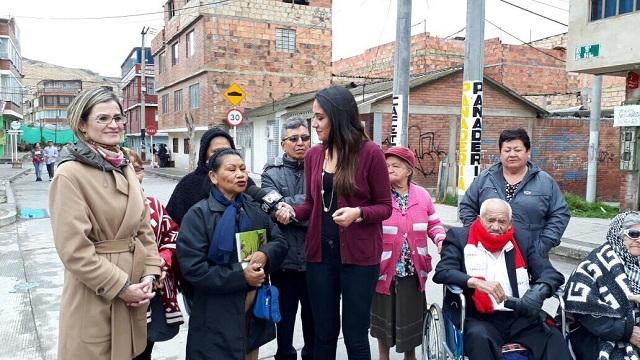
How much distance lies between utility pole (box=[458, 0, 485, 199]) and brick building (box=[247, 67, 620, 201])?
7.37 metres

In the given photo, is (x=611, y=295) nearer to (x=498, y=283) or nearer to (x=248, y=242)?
(x=498, y=283)

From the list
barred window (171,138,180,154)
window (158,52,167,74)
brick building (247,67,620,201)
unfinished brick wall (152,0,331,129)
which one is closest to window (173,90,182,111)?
unfinished brick wall (152,0,331,129)

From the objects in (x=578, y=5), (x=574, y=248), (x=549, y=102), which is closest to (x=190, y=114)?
(x=549, y=102)

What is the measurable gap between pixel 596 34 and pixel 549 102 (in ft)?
43.3

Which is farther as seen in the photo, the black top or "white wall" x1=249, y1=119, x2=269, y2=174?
"white wall" x1=249, y1=119, x2=269, y2=174

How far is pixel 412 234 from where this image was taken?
3.67 metres

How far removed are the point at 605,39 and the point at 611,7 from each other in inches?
25.4

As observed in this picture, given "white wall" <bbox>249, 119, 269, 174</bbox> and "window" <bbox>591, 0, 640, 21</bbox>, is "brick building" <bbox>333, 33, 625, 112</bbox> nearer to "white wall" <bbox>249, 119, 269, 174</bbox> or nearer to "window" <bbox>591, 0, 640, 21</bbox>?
"white wall" <bbox>249, 119, 269, 174</bbox>

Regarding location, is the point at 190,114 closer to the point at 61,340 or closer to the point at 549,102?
the point at 549,102

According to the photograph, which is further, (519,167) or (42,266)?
(42,266)

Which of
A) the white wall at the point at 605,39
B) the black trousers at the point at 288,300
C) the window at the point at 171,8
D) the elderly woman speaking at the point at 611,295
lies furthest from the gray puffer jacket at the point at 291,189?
the window at the point at 171,8

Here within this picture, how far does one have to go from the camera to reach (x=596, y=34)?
32.8ft

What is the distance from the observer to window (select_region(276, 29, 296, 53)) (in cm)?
2628

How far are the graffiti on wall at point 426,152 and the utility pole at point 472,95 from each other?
25.0ft
